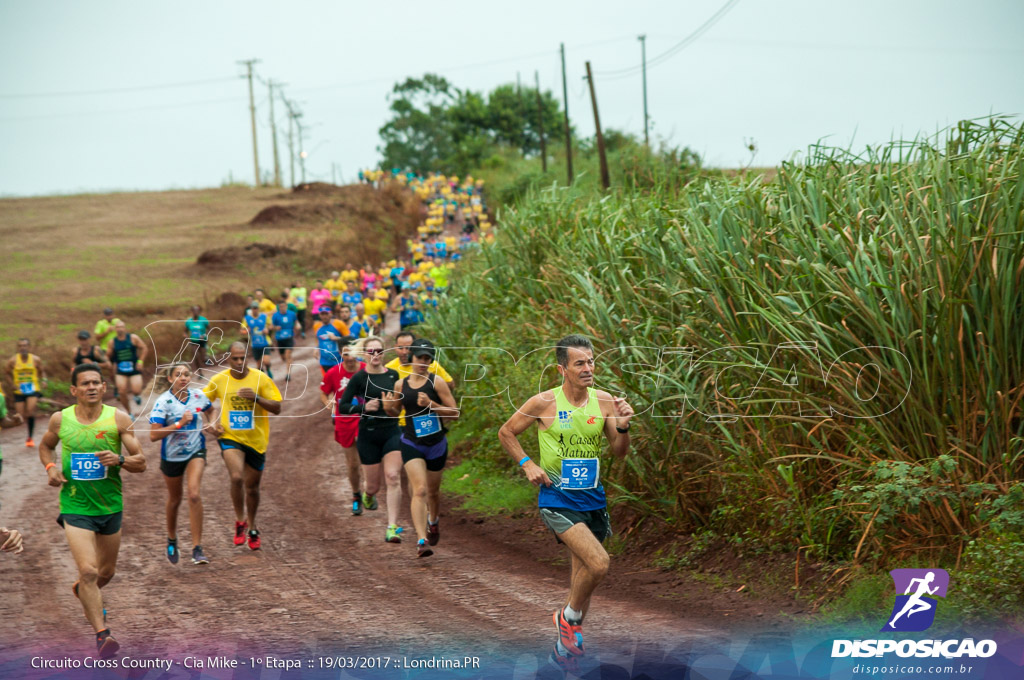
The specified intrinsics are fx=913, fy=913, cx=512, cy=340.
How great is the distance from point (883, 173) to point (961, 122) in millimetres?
1028

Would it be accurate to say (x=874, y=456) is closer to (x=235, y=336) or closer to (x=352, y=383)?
(x=352, y=383)

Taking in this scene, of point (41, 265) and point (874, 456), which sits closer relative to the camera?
point (874, 456)

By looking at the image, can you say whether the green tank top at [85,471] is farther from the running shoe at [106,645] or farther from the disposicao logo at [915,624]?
the disposicao logo at [915,624]

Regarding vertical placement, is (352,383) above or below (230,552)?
above

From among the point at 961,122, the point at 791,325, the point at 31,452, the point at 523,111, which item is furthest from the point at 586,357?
the point at 523,111

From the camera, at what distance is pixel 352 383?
10.0 m

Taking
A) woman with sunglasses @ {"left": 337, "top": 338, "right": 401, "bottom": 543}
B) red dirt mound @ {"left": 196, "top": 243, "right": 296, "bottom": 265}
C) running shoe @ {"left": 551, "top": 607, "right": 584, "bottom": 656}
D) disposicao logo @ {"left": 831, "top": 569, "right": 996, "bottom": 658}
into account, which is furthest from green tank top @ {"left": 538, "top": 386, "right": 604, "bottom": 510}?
red dirt mound @ {"left": 196, "top": 243, "right": 296, "bottom": 265}

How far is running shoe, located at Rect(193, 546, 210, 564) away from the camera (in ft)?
30.6

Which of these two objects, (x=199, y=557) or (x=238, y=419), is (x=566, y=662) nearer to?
(x=199, y=557)

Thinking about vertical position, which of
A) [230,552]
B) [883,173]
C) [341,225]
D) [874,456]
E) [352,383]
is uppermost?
[341,225]

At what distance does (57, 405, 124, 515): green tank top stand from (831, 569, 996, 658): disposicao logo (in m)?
5.39

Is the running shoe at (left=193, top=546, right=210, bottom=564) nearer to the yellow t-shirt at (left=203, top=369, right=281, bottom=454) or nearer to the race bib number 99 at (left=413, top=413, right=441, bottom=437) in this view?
the yellow t-shirt at (left=203, top=369, right=281, bottom=454)

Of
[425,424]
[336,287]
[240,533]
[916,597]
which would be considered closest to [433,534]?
[425,424]

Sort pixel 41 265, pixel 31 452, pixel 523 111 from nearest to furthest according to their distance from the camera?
pixel 31 452, pixel 41 265, pixel 523 111
